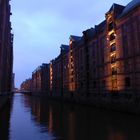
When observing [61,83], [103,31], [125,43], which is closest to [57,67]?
[61,83]

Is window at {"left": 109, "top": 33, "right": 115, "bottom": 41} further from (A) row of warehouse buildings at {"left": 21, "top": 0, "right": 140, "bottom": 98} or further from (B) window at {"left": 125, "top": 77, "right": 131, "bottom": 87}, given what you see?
(B) window at {"left": 125, "top": 77, "right": 131, "bottom": 87}

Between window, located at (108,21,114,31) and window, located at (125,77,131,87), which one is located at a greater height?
window, located at (108,21,114,31)

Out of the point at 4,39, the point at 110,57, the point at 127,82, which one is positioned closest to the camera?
the point at 127,82

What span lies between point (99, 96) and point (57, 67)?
4981 cm

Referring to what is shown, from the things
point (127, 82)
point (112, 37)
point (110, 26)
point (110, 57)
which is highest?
point (110, 26)

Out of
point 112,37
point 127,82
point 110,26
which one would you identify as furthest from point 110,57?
point 127,82

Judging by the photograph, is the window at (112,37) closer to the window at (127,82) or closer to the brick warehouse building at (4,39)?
the window at (127,82)

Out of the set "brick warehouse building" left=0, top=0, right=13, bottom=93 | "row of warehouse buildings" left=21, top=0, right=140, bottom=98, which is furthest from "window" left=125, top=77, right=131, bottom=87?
"brick warehouse building" left=0, top=0, right=13, bottom=93

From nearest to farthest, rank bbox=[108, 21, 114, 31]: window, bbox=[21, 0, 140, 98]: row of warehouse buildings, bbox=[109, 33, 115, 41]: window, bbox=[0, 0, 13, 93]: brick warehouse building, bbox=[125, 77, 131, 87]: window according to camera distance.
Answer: bbox=[21, 0, 140, 98]: row of warehouse buildings, bbox=[125, 77, 131, 87]: window, bbox=[0, 0, 13, 93]: brick warehouse building, bbox=[109, 33, 115, 41]: window, bbox=[108, 21, 114, 31]: window

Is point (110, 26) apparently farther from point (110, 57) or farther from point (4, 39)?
point (4, 39)

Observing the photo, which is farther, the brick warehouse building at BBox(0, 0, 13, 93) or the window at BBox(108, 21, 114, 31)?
the window at BBox(108, 21, 114, 31)

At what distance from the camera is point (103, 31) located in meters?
52.6

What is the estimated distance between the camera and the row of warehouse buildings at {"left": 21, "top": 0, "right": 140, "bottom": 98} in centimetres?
3966

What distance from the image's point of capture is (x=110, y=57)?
48.4 metres
